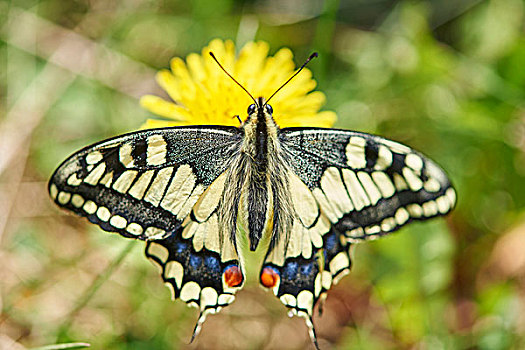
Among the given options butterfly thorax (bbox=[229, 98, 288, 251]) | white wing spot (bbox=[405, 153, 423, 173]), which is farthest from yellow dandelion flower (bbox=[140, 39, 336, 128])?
white wing spot (bbox=[405, 153, 423, 173])

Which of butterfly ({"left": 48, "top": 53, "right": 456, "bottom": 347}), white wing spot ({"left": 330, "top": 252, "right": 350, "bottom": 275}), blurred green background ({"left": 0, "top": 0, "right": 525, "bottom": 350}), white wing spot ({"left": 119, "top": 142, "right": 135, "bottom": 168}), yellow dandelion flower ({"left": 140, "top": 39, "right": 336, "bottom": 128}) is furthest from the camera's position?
blurred green background ({"left": 0, "top": 0, "right": 525, "bottom": 350})

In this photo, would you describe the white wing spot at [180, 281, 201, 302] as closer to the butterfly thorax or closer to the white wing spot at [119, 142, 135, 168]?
the butterfly thorax

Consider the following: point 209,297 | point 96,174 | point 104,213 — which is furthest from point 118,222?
point 209,297

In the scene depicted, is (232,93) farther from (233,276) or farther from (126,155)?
(233,276)

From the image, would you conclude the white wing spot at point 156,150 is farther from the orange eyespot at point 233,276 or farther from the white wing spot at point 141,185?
the orange eyespot at point 233,276

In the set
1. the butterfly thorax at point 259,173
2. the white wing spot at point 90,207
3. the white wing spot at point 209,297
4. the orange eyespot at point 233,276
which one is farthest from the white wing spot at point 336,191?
the white wing spot at point 90,207

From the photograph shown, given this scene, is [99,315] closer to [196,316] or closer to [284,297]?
[196,316]
